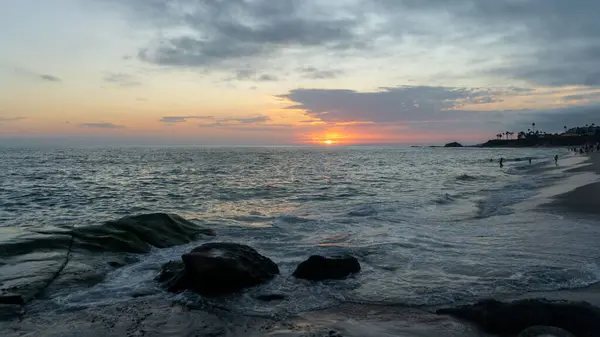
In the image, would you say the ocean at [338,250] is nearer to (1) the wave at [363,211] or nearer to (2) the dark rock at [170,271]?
(1) the wave at [363,211]

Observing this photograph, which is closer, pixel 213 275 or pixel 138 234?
pixel 213 275

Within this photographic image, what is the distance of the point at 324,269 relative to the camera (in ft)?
27.7

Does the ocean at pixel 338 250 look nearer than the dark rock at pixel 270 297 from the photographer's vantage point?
No

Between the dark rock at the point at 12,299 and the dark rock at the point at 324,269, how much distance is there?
15.5 ft

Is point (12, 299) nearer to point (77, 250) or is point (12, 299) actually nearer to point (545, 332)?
point (77, 250)

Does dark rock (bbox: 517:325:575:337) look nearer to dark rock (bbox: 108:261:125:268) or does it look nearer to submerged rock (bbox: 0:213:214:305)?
submerged rock (bbox: 0:213:214:305)

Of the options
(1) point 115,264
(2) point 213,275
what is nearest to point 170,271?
(2) point 213,275

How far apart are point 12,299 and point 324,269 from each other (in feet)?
17.6

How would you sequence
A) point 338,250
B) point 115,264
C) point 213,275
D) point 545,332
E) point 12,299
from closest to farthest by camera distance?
point 545,332
point 12,299
point 213,275
point 115,264
point 338,250

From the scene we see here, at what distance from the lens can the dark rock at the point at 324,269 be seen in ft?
27.3

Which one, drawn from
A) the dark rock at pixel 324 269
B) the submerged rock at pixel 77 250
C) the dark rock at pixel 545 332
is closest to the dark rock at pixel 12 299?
the submerged rock at pixel 77 250

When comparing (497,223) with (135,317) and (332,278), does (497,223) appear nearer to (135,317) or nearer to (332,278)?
(332,278)

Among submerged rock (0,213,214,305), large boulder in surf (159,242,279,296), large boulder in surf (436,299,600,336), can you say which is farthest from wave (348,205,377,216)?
large boulder in surf (436,299,600,336)

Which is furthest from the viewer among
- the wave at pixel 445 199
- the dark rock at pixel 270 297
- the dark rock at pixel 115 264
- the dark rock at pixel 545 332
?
the wave at pixel 445 199
